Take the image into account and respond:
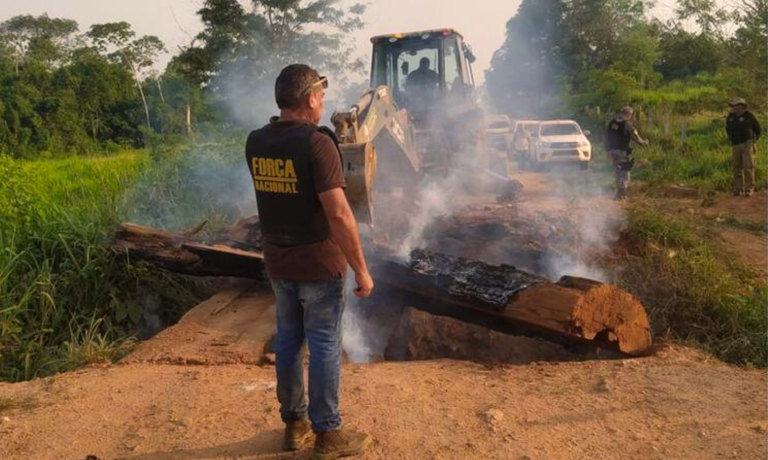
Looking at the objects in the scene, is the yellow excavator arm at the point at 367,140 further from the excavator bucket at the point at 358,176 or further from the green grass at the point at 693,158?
the green grass at the point at 693,158

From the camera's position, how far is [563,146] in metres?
17.7

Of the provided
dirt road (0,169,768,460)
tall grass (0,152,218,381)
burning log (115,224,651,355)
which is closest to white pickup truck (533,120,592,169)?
burning log (115,224,651,355)

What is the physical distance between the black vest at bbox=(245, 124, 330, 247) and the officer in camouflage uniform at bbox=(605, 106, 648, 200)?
9.64 m

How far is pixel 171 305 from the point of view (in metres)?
6.11

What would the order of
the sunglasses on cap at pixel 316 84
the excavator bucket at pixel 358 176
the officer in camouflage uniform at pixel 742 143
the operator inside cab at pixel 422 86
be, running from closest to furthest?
the sunglasses on cap at pixel 316 84 < the excavator bucket at pixel 358 176 < the operator inside cab at pixel 422 86 < the officer in camouflage uniform at pixel 742 143

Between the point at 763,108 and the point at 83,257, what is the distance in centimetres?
1395

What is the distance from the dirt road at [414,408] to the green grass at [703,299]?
573 mm

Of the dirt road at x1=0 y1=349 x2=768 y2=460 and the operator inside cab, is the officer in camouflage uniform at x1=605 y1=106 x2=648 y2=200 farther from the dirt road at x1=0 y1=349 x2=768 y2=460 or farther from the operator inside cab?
the dirt road at x1=0 y1=349 x2=768 y2=460

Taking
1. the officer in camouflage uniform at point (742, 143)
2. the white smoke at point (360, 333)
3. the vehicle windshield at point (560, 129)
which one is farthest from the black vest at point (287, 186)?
the vehicle windshield at point (560, 129)

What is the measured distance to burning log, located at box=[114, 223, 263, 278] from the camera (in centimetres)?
557

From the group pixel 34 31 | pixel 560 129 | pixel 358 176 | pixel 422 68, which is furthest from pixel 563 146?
pixel 34 31

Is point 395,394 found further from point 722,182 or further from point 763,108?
point 763,108

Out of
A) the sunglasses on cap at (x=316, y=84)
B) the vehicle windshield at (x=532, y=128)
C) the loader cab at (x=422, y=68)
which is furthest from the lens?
the vehicle windshield at (x=532, y=128)

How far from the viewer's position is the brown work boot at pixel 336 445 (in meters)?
3.06
